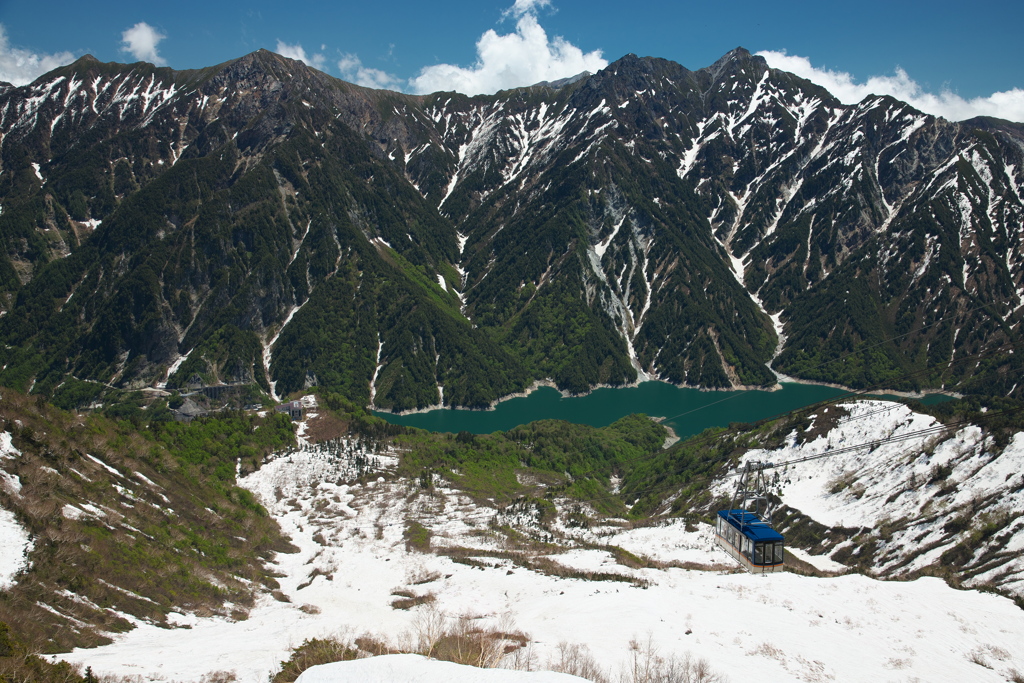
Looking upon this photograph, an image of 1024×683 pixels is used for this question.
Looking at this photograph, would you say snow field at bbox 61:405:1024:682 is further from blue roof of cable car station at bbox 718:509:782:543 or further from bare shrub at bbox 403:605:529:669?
blue roof of cable car station at bbox 718:509:782:543

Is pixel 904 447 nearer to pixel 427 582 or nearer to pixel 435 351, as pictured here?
pixel 427 582

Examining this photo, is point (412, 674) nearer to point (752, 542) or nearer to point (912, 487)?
point (752, 542)

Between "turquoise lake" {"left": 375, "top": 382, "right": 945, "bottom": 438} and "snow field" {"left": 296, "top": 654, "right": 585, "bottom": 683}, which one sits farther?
"turquoise lake" {"left": 375, "top": 382, "right": 945, "bottom": 438}

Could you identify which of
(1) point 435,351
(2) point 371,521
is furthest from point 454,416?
(2) point 371,521

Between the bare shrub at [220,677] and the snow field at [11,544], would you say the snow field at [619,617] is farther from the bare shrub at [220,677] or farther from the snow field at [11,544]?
the snow field at [11,544]

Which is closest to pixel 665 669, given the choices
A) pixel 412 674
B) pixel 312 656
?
pixel 412 674

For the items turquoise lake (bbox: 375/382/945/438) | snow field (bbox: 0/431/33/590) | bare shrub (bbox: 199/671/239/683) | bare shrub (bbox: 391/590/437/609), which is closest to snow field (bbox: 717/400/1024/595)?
bare shrub (bbox: 391/590/437/609)
